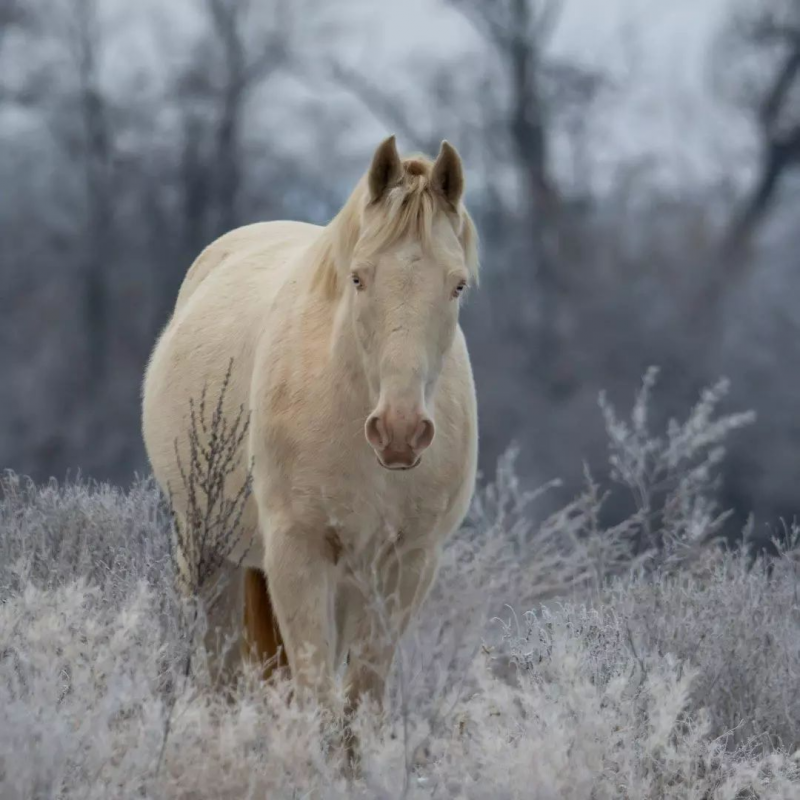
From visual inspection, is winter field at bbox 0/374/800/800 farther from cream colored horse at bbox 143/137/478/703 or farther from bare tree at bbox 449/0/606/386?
bare tree at bbox 449/0/606/386

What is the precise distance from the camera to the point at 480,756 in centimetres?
290

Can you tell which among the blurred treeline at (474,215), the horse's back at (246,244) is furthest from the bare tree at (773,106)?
the horse's back at (246,244)

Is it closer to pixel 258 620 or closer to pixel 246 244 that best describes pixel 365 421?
pixel 258 620

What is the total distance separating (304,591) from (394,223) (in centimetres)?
106

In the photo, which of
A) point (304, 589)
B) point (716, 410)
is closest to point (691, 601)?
point (304, 589)

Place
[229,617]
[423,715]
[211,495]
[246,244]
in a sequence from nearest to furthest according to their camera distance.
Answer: [423,715] → [211,495] → [229,617] → [246,244]

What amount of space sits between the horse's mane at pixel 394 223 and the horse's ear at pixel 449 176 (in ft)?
0.06

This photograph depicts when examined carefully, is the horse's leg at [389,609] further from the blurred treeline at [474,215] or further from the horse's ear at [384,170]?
the blurred treeline at [474,215]

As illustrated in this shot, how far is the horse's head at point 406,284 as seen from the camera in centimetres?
308

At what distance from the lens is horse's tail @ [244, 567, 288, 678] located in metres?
4.32

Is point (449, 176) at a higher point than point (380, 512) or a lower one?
higher

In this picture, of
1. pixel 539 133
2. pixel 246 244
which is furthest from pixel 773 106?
pixel 246 244

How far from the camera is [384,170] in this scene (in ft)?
11.2

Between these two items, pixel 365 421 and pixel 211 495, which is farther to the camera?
pixel 211 495
